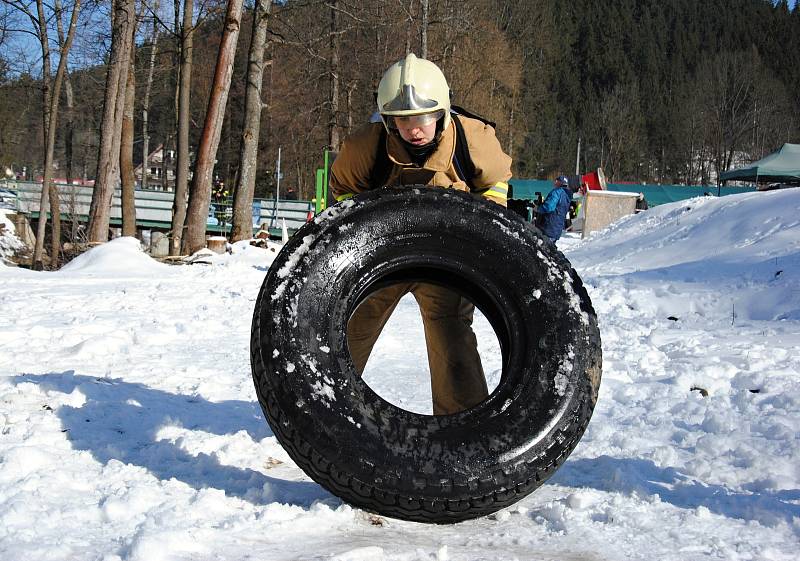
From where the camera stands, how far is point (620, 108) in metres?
66.8

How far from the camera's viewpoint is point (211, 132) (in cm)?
1469

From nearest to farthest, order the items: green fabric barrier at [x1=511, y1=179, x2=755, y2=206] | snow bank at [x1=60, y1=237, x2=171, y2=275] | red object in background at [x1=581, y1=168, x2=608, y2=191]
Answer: snow bank at [x1=60, y1=237, x2=171, y2=275] < red object in background at [x1=581, y1=168, x2=608, y2=191] < green fabric barrier at [x1=511, y1=179, x2=755, y2=206]

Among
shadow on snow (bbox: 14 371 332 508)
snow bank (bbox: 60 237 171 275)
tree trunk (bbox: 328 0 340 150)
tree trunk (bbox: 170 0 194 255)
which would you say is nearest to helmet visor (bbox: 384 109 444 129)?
shadow on snow (bbox: 14 371 332 508)

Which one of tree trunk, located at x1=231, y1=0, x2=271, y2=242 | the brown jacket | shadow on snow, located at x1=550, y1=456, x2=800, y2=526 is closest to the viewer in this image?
shadow on snow, located at x1=550, y1=456, x2=800, y2=526

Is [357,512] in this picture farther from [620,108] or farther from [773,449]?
[620,108]

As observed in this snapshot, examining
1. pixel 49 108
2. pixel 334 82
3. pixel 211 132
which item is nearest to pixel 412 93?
pixel 211 132

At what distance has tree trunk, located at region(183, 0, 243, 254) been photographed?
14.4 meters

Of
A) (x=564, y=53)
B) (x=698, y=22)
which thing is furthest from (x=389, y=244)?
(x=698, y=22)

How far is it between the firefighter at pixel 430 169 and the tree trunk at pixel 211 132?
11754mm

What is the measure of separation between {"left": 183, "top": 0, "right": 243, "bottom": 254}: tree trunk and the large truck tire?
40.8ft

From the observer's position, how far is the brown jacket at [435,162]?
325 centimetres

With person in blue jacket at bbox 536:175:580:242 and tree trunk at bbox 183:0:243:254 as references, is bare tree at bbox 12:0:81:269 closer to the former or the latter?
tree trunk at bbox 183:0:243:254

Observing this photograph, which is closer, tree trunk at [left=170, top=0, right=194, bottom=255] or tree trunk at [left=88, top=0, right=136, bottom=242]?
tree trunk at [left=88, top=0, right=136, bottom=242]

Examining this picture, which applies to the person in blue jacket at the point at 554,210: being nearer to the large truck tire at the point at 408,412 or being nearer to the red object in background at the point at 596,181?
the large truck tire at the point at 408,412
